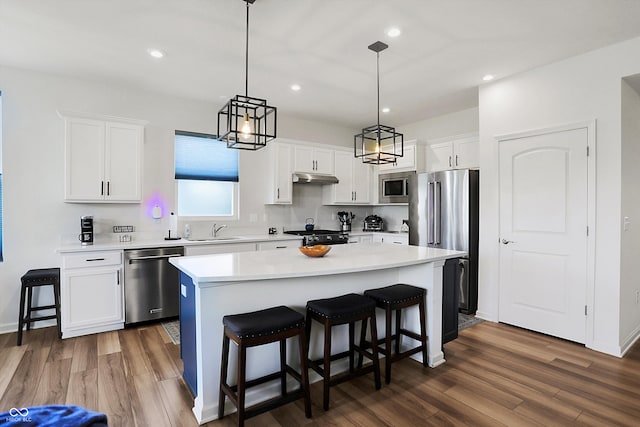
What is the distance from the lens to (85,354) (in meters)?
3.05

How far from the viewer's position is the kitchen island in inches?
83.6

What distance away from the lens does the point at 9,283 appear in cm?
363

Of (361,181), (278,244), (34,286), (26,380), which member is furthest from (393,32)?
(34,286)

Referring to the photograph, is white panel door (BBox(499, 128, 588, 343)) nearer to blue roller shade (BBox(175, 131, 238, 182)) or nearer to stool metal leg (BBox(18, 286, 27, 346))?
blue roller shade (BBox(175, 131, 238, 182))

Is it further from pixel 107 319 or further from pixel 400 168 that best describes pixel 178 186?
pixel 400 168

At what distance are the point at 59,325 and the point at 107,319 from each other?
1.36 ft

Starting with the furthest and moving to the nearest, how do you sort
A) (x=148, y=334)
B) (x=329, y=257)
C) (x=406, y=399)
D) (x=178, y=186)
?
(x=178, y=186), (x=148, y=334), (x=329, y=257), (x=406, y=399)

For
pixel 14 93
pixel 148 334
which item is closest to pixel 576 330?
pixel 148 334

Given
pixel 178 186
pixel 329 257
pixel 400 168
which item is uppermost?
pixel 400 168

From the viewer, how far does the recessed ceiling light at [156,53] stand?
3197mm

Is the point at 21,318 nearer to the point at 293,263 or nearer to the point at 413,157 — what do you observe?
the point at 293,263

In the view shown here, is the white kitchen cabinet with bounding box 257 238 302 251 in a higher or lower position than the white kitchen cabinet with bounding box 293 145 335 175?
lower

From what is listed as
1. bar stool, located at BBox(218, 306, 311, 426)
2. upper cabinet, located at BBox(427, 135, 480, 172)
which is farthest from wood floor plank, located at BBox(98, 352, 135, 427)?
upper cabinet, located at BBox(427, 135, 480, 172)

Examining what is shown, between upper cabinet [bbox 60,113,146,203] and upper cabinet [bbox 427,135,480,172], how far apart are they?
4042 millimetres
